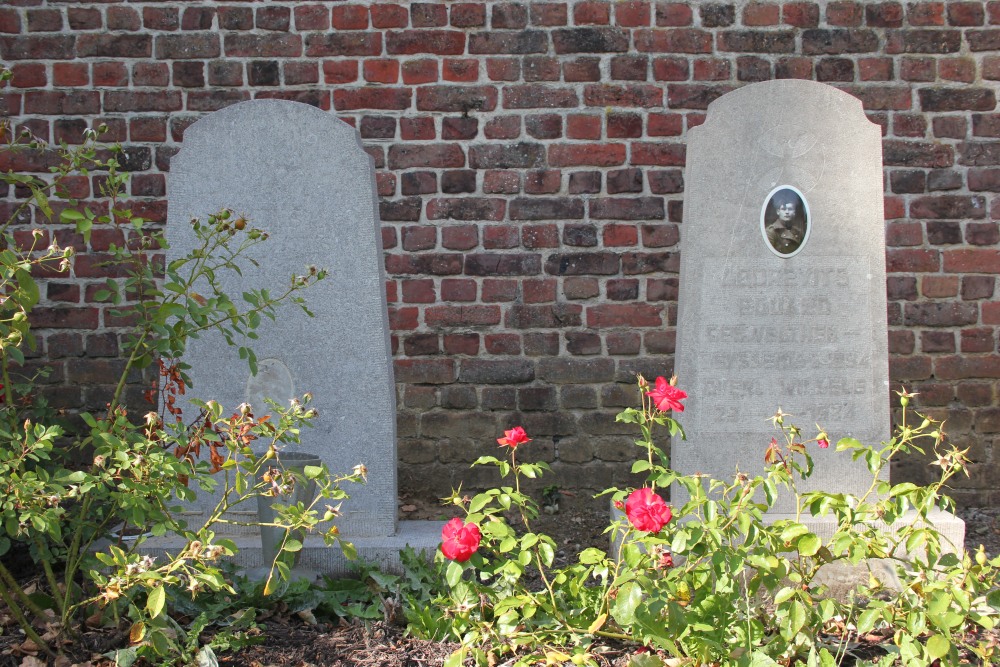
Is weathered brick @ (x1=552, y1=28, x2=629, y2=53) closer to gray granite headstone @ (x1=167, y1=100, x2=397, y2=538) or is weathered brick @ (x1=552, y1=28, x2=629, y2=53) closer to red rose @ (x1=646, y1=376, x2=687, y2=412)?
gray granite headstone @ (x1=167, y1=100, x2=397, y2=538)

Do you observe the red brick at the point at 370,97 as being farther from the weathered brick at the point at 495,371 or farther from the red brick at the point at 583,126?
the weathered brick at the point at 495,371

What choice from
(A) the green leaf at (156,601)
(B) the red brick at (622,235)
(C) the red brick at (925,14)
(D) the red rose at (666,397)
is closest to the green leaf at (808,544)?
(D) the red rose at (666,397)

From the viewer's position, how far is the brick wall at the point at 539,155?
3.69 meters

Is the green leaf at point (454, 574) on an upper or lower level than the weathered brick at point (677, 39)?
lower

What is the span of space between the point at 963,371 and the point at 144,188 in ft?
11.8

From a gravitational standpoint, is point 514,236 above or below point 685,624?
above

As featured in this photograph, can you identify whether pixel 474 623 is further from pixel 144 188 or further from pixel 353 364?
pixel 144 188

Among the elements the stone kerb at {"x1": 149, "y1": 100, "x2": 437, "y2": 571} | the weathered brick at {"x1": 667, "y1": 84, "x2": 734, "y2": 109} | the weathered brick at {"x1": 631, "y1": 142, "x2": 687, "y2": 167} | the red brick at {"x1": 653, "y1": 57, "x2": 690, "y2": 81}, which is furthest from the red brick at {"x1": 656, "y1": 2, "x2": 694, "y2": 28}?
the stone kerb at {"x1": 149, "y1": 100, "x2": 437, "y2": 571}

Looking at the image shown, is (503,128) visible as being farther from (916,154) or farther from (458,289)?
(916,154)

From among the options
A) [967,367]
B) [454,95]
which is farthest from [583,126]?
[967,367]

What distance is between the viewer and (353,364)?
269 centimetres

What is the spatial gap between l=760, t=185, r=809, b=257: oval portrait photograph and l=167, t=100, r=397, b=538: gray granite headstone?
1.20 meters

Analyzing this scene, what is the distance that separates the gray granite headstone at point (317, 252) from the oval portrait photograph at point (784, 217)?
1202mm

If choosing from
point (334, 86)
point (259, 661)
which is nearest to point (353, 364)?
point (259, 661)
